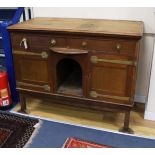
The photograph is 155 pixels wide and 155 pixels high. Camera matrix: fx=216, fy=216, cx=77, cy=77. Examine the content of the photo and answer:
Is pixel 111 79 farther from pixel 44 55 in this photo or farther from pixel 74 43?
pixel 44 55

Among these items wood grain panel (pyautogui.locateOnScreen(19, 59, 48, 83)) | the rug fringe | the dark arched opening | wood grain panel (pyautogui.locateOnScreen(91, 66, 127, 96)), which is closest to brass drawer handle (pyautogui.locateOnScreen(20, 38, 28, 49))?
wood grain panel (pyautogui.locateOnScreen(19, 59, 48, 83))

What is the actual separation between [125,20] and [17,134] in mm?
1363

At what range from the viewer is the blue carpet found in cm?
168

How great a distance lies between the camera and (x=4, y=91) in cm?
205

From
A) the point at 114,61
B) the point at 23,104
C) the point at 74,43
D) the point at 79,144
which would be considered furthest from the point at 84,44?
the point at 23,104

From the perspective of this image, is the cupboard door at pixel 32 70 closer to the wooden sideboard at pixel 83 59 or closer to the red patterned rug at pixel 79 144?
the wooden sideboard at pixel 83 59

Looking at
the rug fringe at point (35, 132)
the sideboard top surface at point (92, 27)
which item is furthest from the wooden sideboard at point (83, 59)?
the rug fringe at point (35, 132)

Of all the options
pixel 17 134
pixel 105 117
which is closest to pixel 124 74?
pixel 105 117

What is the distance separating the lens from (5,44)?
1994 mm

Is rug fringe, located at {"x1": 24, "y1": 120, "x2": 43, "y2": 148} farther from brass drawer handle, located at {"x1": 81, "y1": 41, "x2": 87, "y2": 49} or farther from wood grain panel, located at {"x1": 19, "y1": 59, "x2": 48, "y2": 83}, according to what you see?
brass drawer handle, located at {"x1": 81, "y1": 41, "x2": 87, "y2": 49}

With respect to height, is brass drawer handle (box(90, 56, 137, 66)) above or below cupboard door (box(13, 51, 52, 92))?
above

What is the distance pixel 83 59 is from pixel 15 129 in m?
0.84

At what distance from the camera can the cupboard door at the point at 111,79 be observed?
5.17 feet
